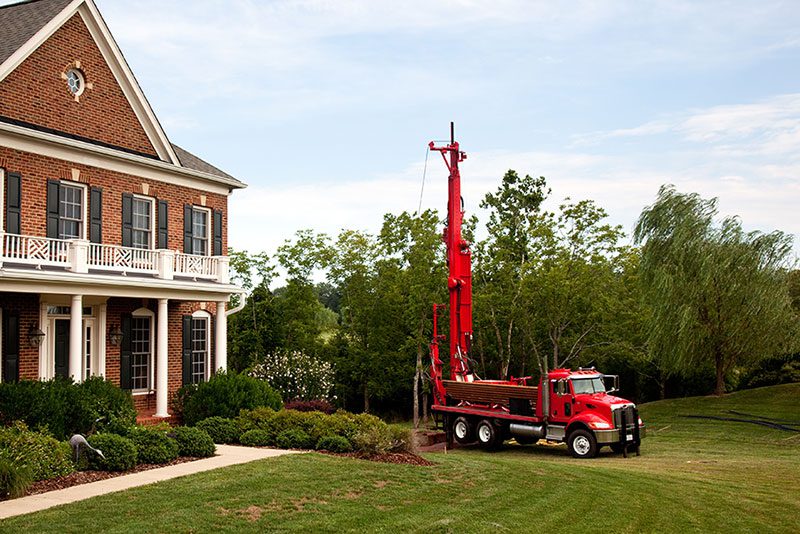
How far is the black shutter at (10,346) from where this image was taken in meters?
19.3

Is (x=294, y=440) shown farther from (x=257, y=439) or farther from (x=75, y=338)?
(x=75, y=338)

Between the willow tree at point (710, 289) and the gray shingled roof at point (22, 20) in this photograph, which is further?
the willow tree at point (710, 289)

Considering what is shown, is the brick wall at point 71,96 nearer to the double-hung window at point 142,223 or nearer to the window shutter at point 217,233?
the double-hung window at point 142,223

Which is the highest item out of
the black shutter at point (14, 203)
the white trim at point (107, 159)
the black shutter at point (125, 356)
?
the white trim at point (107, 159)

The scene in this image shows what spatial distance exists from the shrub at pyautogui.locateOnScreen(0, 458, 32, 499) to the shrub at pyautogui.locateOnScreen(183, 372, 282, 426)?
9.30m

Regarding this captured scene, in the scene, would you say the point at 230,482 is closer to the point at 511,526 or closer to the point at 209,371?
the point at 511,526

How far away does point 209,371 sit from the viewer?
25.8 metres

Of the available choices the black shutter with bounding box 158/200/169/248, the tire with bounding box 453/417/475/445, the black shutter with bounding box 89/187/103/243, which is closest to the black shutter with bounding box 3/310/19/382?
the black shutter with bounding box 89/187/103/243

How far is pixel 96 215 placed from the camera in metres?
21.6

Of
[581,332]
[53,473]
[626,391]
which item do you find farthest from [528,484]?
[626,391]

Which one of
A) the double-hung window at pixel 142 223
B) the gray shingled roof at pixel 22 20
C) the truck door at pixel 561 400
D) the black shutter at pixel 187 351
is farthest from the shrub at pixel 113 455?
the truck door at pixel 561 400

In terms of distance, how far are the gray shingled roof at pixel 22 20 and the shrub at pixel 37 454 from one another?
1047 centimetres

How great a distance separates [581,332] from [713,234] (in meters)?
7.91

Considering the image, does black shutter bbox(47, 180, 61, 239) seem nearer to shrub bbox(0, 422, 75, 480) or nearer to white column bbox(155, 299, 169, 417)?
white column bbox(155, 299, 169, 417)
